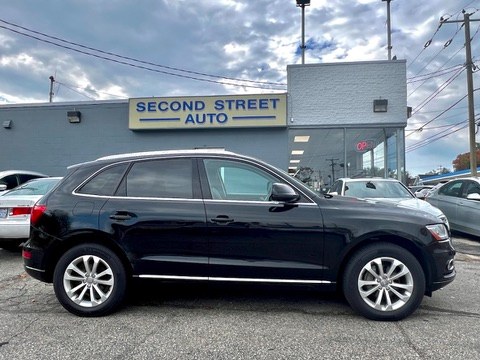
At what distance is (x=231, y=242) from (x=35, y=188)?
5134 mm

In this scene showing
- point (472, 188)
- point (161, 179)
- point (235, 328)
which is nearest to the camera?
point (235, 328)

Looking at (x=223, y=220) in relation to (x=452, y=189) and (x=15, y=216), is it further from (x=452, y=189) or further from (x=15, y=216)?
(x=452, y=189)

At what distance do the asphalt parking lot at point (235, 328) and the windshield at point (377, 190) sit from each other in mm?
3322

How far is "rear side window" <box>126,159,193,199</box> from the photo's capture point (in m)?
3.72

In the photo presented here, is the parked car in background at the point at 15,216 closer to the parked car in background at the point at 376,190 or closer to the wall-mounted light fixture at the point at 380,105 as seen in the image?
the parked car in background at the point at 376,190

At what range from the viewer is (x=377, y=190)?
7.78 meters

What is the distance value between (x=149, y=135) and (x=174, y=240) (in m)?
10.0

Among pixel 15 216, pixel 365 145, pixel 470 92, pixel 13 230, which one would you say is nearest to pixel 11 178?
pixel 15 216

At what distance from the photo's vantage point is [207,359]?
8.98ft

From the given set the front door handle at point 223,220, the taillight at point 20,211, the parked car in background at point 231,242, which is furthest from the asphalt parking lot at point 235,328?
the taillight at point 20,211

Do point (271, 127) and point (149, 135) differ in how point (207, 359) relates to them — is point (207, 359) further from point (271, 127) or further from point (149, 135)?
point (149, 135)

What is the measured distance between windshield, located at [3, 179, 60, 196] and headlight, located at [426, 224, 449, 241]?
6408mm

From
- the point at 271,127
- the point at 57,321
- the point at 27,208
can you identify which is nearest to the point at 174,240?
the point at 57,321

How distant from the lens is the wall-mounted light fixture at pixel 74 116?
13.1 metres
